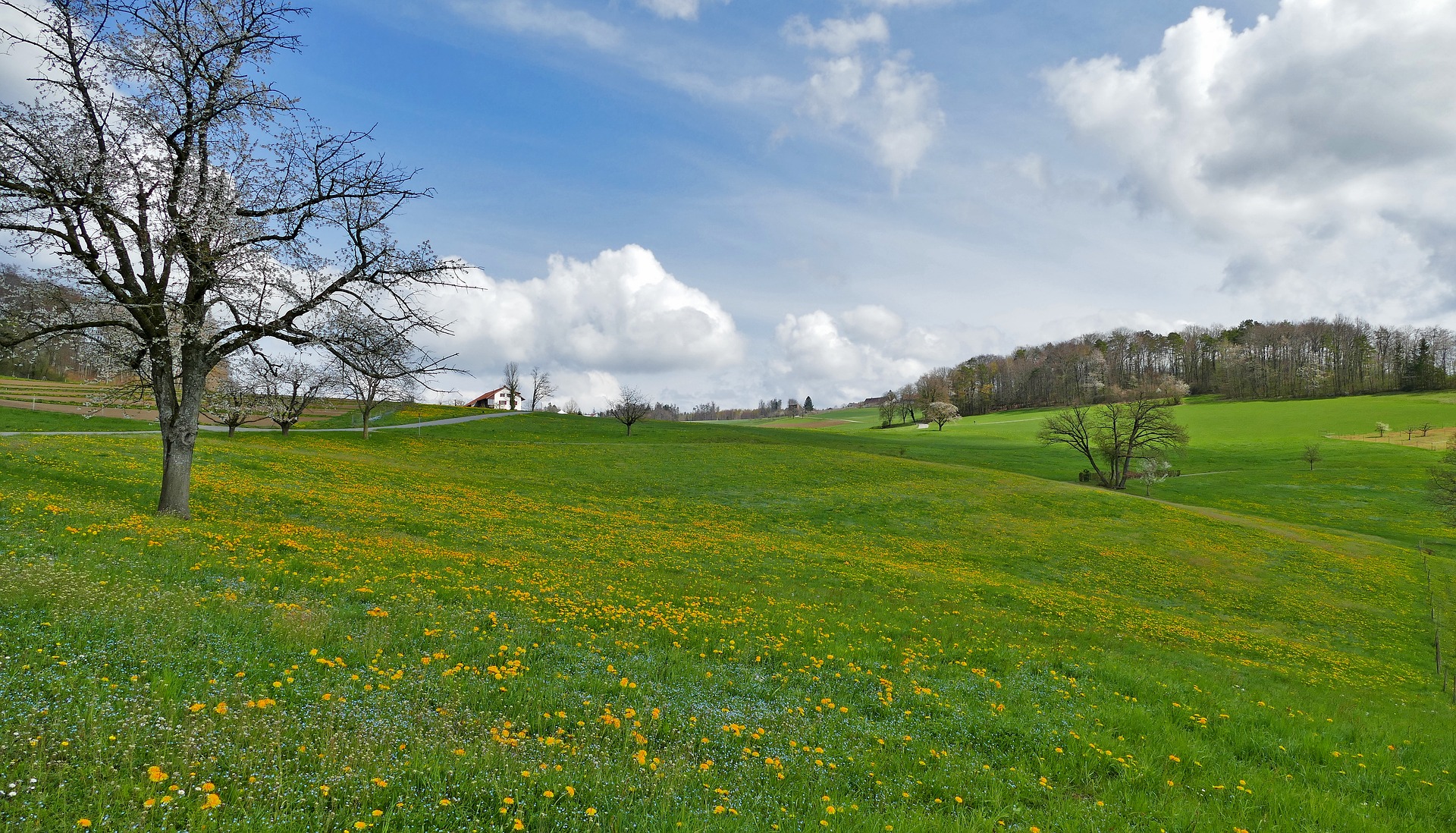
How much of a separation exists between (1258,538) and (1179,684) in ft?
125

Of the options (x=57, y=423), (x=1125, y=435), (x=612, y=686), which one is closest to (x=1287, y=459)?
(x=1125, y=435)

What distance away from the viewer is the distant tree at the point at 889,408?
5384 inches

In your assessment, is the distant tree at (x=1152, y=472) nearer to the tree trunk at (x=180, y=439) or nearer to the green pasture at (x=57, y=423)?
the tree trunk at (x=180, y=439)

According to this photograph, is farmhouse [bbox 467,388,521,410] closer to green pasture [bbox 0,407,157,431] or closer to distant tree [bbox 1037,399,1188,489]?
green pasture [bbox 0,407,157,431]

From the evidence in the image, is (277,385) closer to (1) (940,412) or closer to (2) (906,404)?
(1) (940,412)

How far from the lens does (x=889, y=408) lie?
136750 mm

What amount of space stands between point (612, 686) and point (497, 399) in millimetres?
159483

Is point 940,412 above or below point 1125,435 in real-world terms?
above

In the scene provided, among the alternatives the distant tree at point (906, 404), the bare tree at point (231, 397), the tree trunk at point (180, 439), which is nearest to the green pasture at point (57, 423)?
the bare tree at point (231, 397)

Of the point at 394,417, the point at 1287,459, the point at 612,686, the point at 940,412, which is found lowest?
the point at 1287,459

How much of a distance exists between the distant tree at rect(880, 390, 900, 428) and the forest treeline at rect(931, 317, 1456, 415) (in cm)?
734

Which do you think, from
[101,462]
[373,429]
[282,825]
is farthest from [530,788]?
[373,429]

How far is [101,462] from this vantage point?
75.8 feet

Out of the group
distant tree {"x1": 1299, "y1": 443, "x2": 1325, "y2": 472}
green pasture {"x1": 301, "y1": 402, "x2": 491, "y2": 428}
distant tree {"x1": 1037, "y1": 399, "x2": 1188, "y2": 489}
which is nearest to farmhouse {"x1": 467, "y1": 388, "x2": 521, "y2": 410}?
green pasture {"x1": 301, "y1": 402, "x2": 491, "y2": 428}
